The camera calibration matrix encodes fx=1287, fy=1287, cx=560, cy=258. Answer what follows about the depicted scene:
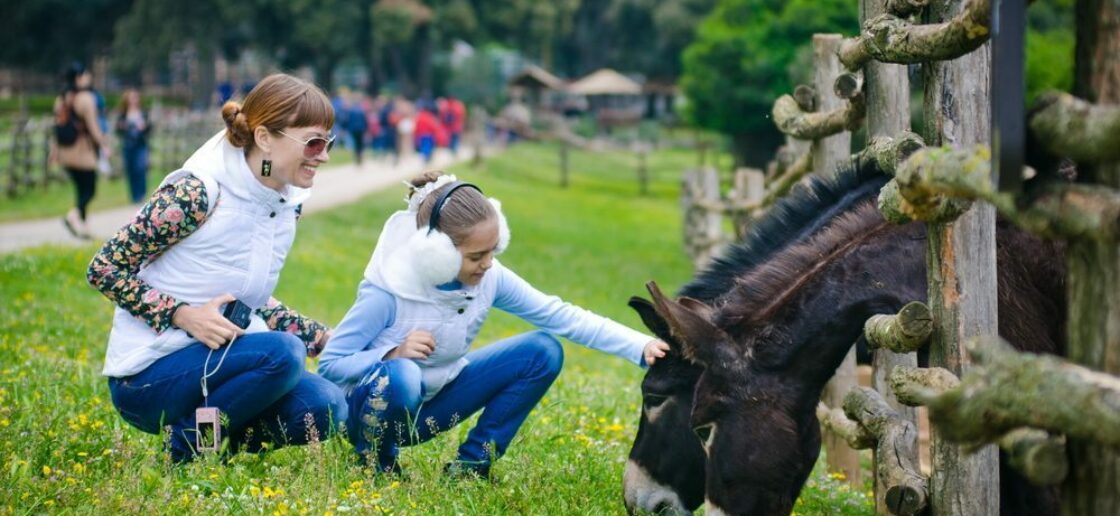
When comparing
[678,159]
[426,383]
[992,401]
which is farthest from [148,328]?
[678,159]

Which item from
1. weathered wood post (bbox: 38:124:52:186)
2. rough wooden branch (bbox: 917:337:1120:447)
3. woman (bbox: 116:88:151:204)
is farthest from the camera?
weathered wood post (bbox: 38:124:52:186)

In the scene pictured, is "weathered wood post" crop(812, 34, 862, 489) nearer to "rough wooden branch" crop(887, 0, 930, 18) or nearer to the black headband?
"rough wooden branch" crop(887, 0, 930, 18)

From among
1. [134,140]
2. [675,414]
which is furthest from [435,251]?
[134,140]

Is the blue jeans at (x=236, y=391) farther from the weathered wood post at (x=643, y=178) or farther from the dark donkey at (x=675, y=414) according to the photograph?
the weathered wood post at (x=643, y=178)

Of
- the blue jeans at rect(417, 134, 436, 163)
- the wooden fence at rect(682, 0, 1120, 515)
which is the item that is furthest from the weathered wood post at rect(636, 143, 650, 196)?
the wooden fence at rect(682, 0, 1120, 515)

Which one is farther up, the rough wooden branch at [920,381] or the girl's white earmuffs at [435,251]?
the girl's white earmuffs at [435,251]

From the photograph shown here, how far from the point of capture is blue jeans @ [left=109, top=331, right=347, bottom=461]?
4.52m

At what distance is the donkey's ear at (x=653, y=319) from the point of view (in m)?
4.36

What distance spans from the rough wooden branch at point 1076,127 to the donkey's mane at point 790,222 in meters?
2.00

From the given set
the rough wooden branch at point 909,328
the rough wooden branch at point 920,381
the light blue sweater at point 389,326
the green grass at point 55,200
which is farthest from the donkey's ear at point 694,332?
the green grass at point 55,200

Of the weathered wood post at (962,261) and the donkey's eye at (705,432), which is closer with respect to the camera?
the weathered wood post at (962,261)

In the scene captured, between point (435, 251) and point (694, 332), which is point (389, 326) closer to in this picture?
point (435, 251)

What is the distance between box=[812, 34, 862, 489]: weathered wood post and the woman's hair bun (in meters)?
2.91

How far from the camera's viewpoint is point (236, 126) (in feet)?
14.6
